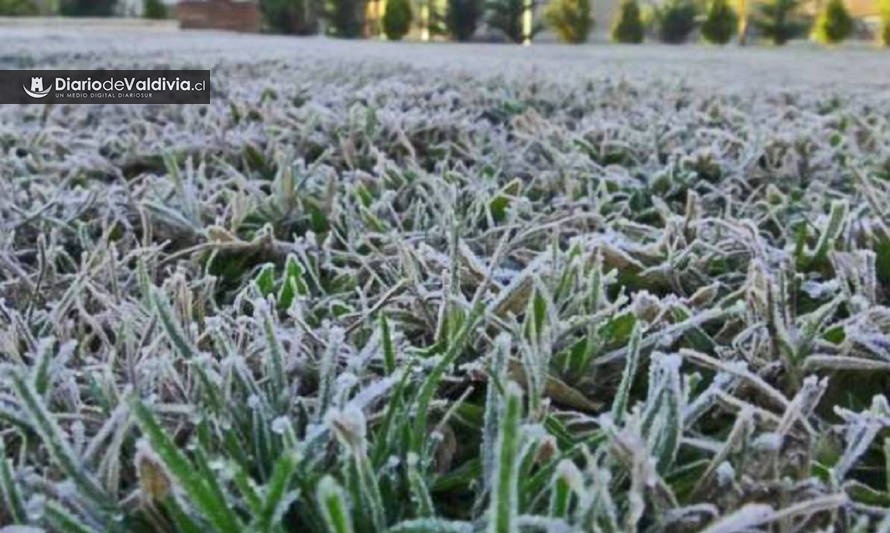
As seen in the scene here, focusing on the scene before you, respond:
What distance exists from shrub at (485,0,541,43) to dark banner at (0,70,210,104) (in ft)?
33.6

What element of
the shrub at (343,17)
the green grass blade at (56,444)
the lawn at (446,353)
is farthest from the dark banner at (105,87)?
the shrub at (343,17)

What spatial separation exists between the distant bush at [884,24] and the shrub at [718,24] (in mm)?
1989

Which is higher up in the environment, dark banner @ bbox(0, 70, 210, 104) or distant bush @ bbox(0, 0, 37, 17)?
distant bush @ bbox(0, 0, 37, 17)

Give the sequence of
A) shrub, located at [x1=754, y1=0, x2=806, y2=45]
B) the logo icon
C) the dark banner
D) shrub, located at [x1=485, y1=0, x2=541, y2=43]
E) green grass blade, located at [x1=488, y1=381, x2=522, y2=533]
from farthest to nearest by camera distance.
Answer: shrub, located at [x1=754, y1=0, x2=806, y2=45] → shrub, located at [x1=485, y1=0, x2=541, y2=43] → the logo icon → the dark banner → green grass blade, located at [x1=488, y1=381, x2=522, y2=533]

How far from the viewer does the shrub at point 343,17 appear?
46.7 ft

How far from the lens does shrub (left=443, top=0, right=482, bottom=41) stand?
44.2 ft

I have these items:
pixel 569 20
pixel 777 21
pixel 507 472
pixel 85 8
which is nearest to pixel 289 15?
pixel 85 8

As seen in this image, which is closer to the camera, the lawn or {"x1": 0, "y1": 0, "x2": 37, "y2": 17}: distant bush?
the lawn

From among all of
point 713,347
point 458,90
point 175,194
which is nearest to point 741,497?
point 713,347

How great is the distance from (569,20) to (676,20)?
1.98 metres

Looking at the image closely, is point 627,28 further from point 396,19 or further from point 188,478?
point 188,478

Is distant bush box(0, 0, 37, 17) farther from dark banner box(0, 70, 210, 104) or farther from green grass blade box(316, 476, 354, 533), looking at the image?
green grass blade box(316, 476, 354, 533)

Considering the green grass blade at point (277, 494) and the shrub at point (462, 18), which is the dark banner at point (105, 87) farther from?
the shrub at point (462, 18)

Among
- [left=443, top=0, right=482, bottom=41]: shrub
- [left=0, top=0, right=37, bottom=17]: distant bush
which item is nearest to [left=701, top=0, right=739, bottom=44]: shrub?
[left=443, top=0, right=482, bottom=41]: shrub
